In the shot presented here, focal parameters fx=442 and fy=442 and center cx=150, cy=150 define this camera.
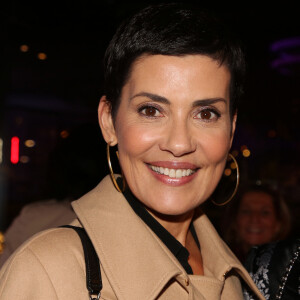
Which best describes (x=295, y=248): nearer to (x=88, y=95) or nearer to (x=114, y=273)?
(x=114, y=273)

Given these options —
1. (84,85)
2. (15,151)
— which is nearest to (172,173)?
(84,85)

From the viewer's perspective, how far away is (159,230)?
147 cm

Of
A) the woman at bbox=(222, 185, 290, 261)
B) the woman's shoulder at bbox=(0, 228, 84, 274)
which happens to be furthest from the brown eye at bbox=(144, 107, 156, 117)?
the woman at bbox=(222, 185, 290, 261)

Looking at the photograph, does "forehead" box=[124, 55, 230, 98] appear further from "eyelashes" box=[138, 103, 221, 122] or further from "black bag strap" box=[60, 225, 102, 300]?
"black bag strap" box=[60, 225, 102, 300]

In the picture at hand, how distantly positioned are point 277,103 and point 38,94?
17.0 feet

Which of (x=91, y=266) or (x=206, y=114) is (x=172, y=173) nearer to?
(x=206, y=114)

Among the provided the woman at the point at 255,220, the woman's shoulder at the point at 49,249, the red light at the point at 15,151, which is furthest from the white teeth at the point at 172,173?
the red light at the point at 15,151

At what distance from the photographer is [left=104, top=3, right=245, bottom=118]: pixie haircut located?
4.15ft

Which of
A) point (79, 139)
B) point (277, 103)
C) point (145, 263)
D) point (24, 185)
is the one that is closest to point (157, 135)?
point (145, 263)

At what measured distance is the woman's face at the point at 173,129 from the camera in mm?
1254

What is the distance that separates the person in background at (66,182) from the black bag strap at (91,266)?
58.0 inches

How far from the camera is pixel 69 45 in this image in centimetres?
720

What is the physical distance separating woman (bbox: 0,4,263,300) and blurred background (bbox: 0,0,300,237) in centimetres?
142

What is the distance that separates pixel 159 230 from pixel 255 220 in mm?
2648
